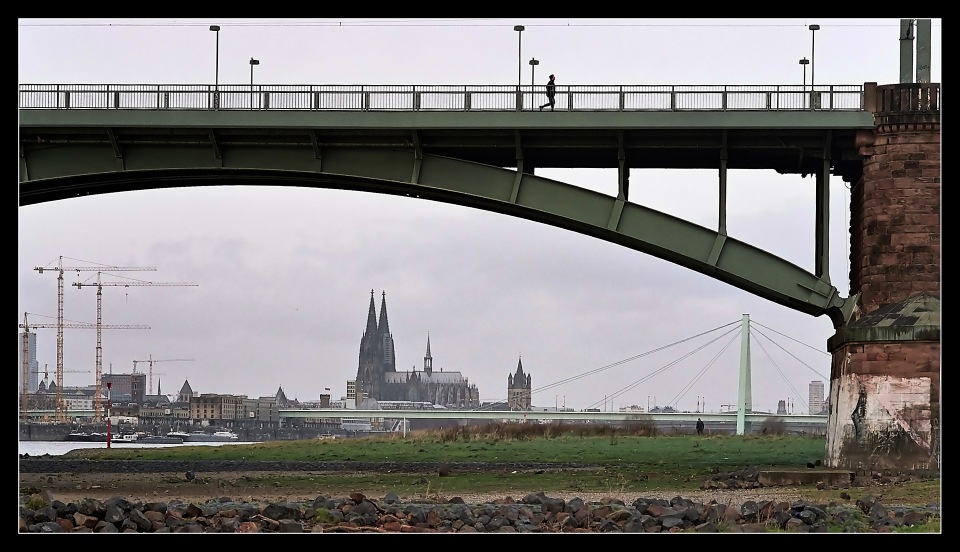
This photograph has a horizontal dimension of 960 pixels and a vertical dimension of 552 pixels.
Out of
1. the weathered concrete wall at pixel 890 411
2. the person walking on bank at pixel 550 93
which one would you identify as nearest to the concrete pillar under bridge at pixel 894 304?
the weathered concrete wall at pixel 890 411

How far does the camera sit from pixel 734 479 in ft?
119

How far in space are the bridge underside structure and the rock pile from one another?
52.7 feet

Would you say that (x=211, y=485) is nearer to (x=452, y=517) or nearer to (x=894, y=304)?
(x=452, y=517)

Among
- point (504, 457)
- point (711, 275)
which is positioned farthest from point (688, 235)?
point (504, 457)

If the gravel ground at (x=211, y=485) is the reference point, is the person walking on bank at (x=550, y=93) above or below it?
above

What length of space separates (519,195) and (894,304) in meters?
11.4

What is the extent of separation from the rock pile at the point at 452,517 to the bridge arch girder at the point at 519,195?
50.8 feet

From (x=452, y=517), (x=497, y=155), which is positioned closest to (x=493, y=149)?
(x=497, y=155)

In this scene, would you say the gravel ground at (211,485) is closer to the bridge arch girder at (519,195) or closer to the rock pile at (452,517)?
the rock pile at (452,517)

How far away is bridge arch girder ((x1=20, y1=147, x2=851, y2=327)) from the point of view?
4156cm

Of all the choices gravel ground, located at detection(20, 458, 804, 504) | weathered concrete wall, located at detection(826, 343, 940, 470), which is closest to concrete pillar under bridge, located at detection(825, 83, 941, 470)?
weathered concrete wall, located at detection(826, 343, 940, 470)

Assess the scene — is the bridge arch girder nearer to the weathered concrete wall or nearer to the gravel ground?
the weathered concrete wall

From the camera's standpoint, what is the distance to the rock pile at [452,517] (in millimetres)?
23156

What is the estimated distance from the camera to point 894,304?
39.5m
